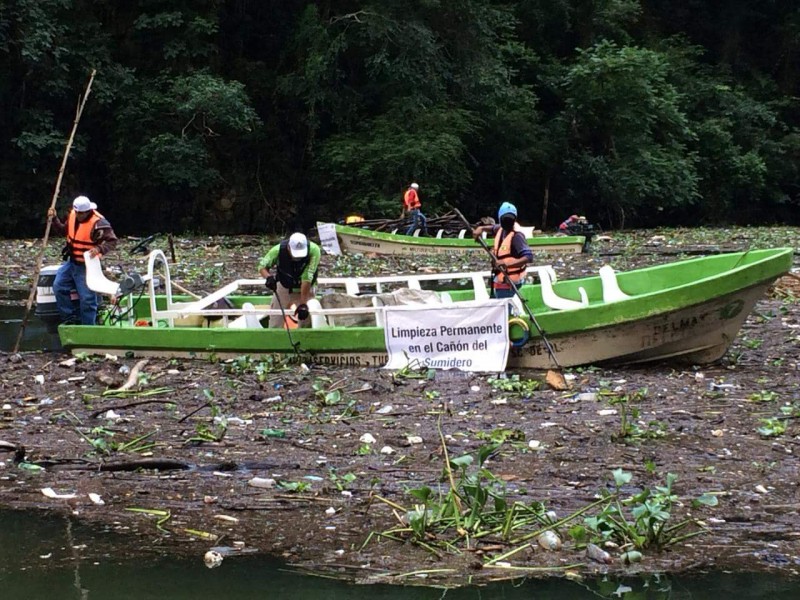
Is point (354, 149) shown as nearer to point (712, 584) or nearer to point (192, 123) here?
point (192, 123)

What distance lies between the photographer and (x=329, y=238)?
71.7ft

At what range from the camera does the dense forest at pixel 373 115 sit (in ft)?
92.3

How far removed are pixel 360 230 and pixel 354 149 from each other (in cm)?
771

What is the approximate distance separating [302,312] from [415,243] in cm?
1185

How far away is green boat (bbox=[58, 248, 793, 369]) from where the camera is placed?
29.2 feet

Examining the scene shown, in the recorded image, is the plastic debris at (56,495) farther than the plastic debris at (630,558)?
Yes

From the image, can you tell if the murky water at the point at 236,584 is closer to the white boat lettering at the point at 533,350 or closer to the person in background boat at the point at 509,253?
the white boat lettering at the point at 533,350

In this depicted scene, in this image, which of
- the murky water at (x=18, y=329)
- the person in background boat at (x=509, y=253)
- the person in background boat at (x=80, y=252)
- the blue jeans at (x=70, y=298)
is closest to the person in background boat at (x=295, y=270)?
the person in background boat at (x=80, y=252)

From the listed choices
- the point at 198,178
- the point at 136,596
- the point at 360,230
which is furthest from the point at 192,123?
the point at 136,596

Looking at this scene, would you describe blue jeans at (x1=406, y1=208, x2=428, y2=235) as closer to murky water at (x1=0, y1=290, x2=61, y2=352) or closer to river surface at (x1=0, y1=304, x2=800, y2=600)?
murky water at (x1=0, y1=290, x2=61, y2=352)

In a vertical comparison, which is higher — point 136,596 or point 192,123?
point 192,123

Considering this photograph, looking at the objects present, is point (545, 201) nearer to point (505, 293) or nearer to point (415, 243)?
point (415, 243)

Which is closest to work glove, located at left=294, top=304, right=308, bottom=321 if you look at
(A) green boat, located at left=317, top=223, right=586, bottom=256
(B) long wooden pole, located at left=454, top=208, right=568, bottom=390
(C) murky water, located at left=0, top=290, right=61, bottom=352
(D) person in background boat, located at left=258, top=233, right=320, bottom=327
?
(D) person in background boat, located at left=258, top=233, right=320, bottom=327

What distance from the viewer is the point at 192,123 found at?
29031mm
